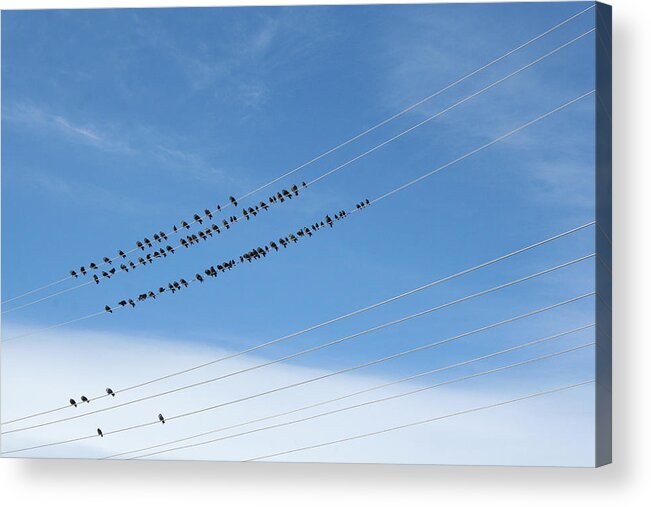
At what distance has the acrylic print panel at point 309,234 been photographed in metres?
6.04

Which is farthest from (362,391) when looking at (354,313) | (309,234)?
(309,234)

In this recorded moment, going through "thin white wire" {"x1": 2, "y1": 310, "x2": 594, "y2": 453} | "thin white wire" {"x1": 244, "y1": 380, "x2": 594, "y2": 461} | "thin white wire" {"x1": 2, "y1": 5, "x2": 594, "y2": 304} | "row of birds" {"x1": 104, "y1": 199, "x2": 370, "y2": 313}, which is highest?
"thin white wire" {"x1": 2, "y1": 5, "x2": 594, "y2": 304}

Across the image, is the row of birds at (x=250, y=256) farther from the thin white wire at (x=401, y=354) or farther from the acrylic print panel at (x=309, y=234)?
the thin white wire at (x=401, y=354)

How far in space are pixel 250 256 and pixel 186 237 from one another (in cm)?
40

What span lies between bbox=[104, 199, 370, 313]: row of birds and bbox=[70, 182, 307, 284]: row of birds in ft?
0.58

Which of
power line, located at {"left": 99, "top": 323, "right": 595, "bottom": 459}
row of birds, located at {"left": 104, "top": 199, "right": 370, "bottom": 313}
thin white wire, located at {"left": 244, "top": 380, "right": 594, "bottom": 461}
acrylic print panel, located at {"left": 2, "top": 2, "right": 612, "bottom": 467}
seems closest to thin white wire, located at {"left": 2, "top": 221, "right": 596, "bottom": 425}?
acrylic print panel, located at {"left": 2, "top": 2, "right": 612, "bottom": 467}

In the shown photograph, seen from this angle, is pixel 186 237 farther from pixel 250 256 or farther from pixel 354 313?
pixel 354 313

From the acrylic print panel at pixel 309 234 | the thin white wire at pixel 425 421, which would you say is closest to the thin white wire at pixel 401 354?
Result: the acrylic print panel at pixel 309 234

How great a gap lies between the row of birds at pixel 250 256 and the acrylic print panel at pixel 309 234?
0.01 metres

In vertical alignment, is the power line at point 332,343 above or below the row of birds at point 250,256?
below

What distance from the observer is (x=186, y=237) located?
6547 mm

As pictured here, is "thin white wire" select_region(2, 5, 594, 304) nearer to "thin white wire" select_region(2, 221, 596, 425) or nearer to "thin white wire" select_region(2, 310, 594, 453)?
"thin white wire" select_region(2, 221, 596, 425)

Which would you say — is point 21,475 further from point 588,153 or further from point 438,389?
point 588,153

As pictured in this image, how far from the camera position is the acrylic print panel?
19.8ft
